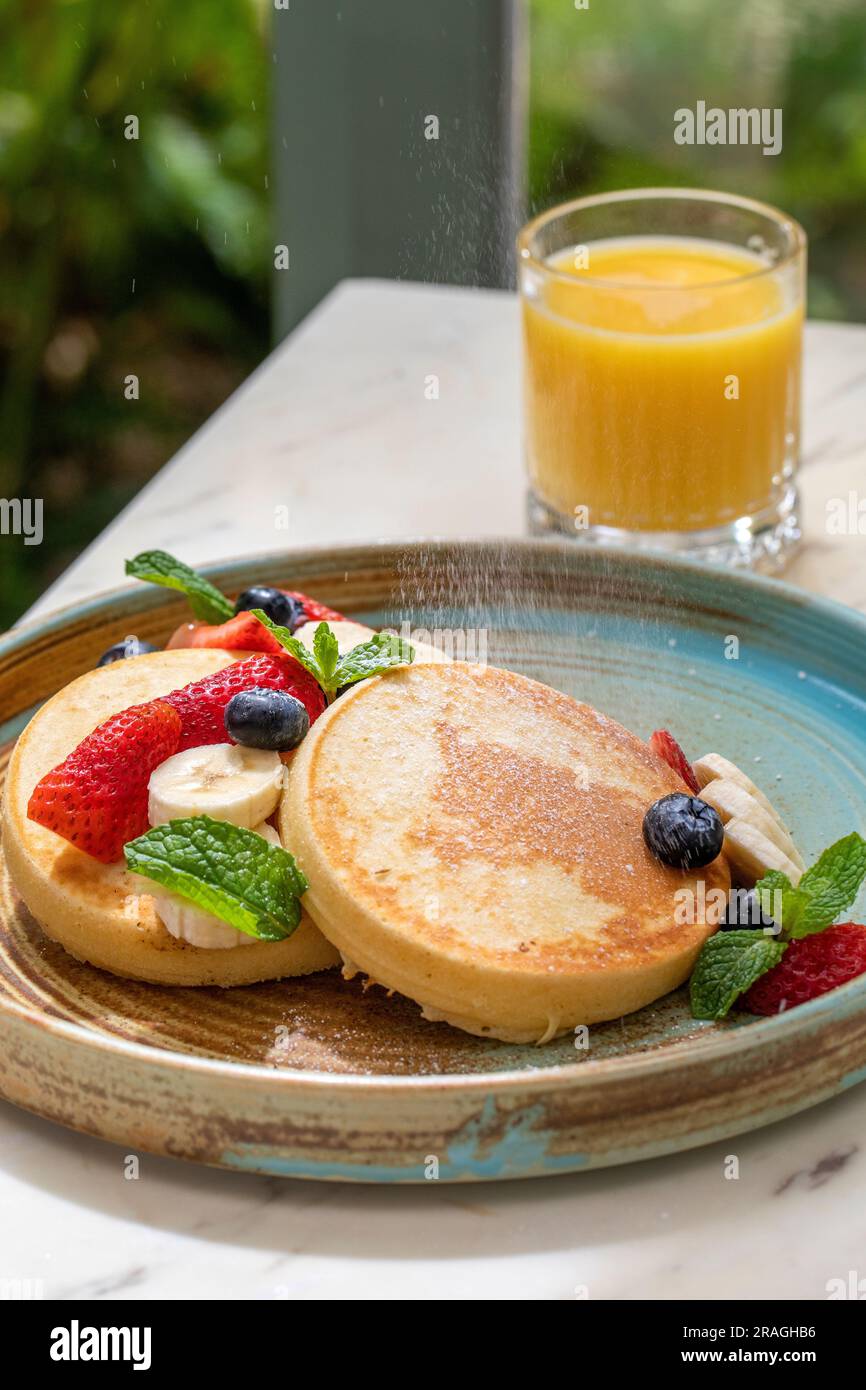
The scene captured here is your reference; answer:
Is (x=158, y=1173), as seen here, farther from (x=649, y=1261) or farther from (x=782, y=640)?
(x=782, y=640)

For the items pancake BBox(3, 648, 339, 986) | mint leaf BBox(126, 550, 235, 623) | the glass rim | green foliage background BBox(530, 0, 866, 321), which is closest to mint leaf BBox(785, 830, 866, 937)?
pancake BBox(3, 648, 339, 986)

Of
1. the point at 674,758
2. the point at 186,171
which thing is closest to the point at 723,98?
the point at 186,171

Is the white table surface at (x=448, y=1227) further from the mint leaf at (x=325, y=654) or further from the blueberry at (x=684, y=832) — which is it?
the mint leaf at (x=325, y=654)

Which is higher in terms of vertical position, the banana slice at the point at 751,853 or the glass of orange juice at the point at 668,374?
the glass of orange juice at the point at 668,374

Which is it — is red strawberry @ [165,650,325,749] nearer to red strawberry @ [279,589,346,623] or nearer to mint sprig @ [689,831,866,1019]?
red strawberry @ [279,589,346,623]

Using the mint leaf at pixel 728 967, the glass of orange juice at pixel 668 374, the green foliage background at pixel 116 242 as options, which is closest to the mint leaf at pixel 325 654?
the mint leaf at pixel 728 967

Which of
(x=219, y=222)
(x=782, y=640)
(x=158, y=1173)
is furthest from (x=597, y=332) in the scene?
(x=219, y=222)

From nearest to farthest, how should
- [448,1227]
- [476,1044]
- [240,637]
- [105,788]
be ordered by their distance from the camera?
[448,1227], [476,1044], [105,788], [240,637]

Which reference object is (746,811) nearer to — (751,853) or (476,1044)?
(751,853)
